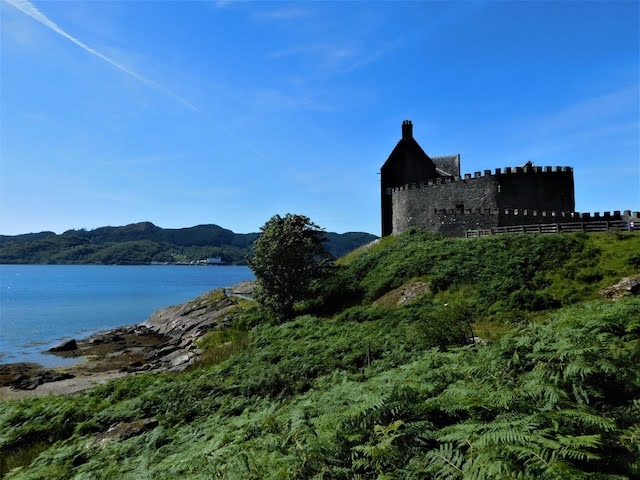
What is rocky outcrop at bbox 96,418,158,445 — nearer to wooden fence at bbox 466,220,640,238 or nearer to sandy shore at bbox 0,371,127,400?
sandy shore at bbox 0,371,127,400

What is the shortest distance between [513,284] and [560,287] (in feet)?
7.20

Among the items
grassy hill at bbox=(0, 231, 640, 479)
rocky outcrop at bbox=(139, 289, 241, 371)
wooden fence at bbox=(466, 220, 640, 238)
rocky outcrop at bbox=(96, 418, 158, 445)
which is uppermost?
wooden fence at bbox=(466, 220, 640, 238)

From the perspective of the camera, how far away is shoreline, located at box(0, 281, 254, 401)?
27391mm

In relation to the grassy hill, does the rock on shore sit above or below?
below

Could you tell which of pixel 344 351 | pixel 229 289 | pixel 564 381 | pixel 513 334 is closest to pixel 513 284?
pixel 344 351

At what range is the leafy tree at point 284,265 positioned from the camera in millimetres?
29109

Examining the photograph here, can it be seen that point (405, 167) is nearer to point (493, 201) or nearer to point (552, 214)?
point (493, 201)

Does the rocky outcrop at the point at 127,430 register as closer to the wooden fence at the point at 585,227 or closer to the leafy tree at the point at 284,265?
the leafy tree at the point at 284,265

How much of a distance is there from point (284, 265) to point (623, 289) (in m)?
20.1

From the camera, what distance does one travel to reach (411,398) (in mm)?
6590

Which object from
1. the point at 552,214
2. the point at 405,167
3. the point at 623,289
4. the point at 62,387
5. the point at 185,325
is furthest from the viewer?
the point at 405,167

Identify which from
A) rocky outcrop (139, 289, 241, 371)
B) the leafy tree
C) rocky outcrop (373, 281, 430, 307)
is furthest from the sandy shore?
rocky outcrop (373, 281, 430, 307)

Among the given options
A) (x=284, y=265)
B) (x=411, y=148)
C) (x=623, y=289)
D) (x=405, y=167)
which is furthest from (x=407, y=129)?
(x=623, y=289)

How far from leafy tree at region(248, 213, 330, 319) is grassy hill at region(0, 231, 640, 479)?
4074mm
